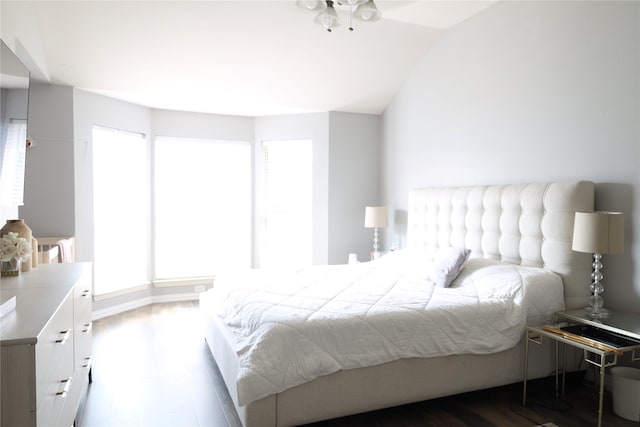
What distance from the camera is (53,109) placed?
407cm

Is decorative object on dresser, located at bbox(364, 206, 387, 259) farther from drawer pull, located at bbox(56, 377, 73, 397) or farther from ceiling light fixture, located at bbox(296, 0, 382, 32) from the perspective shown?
drawer pull, located at bbox(56, 377, 73, 397)

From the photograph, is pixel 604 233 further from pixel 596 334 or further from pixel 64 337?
pixel 64 337

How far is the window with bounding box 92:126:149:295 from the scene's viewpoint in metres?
4.54

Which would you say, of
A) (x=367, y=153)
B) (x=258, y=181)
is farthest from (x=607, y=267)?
(x=258, y=181)

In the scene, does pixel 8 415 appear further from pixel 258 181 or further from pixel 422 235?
pixel 258 181

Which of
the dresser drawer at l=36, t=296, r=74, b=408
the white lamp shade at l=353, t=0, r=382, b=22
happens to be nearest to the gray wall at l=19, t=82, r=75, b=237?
the dresser drawer at l=36, t=296, r=74, b=408

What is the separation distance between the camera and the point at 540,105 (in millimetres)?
3139

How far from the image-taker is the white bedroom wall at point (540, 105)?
8.48 ft

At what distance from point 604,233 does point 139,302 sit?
184 inches

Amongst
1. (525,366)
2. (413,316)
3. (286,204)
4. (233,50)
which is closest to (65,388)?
(413,316)

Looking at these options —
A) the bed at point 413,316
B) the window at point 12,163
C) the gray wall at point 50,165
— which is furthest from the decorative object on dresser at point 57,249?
the bed at point 413,316

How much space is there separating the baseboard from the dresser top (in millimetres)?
2251

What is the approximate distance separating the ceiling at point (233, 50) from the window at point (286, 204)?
0.70 meters

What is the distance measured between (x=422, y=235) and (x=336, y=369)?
7.80 ft
